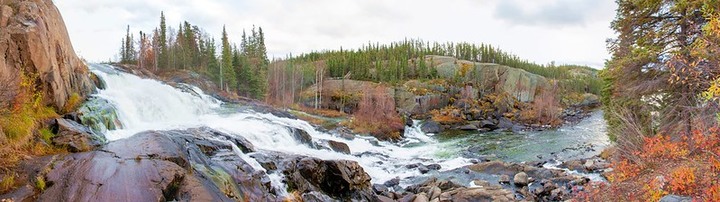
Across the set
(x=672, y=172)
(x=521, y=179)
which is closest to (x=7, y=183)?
(x=672, y=172)

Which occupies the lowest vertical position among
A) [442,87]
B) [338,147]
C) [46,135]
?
[338,147]

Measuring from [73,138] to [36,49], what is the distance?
5.24 m

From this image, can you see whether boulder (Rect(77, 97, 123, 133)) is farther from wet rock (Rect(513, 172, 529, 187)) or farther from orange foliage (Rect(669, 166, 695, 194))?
wet rock (Rect(513, 172, 529, 187))

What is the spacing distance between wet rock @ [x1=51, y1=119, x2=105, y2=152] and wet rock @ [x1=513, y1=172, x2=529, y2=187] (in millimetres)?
17350

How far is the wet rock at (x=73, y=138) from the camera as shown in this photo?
11.9m

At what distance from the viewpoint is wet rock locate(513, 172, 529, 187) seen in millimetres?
19281

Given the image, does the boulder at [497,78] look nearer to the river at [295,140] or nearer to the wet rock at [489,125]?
the wet rock at [489,125]

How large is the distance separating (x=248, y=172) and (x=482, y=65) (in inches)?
3403

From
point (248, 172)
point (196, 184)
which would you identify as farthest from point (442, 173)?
point (196, 184)

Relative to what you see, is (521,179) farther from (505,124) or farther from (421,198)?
(505,124)

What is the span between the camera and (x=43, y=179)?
8.81m

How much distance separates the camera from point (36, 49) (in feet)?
49.3

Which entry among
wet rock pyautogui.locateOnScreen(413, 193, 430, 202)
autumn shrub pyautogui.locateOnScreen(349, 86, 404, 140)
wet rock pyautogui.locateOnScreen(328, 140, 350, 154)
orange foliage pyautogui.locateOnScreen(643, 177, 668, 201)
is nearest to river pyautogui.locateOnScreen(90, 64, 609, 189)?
wet rock pyautogui.locateOnScreen(328, 140, 350, 154)

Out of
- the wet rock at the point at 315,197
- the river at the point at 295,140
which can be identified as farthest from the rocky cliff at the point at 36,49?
the wet rock at the point at 315,197
